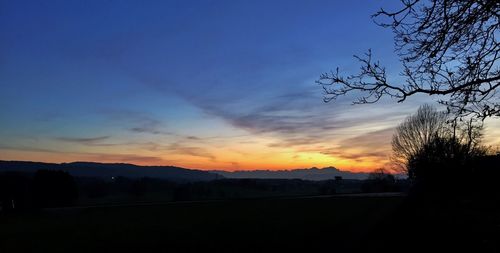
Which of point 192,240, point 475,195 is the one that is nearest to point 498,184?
point 475,195

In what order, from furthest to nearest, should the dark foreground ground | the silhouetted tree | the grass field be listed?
the silhouetted tree < the grass field < the dark foreground ground

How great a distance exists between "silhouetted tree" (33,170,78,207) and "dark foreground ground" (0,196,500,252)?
4162cm

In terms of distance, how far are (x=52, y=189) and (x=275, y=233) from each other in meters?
59.8

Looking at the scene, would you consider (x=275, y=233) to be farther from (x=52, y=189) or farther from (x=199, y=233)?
(x=52, y=189)

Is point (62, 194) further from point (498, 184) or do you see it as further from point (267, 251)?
point (267, 251)

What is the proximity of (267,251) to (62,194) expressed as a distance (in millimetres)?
64106

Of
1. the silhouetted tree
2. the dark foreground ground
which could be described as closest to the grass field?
the dark foreground ground

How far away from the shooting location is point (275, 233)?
22.1 m

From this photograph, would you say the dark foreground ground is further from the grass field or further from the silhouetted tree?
the silhouetted tree

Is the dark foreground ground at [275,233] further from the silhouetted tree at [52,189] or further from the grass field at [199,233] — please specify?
the silhouetted tree at [52,189]

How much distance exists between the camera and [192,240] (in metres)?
21.3

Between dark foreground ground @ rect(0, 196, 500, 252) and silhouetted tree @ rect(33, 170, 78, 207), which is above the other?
silhouetted tree @ rect(33, 170, 78, 207)

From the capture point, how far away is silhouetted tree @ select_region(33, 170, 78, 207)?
73.6 meters

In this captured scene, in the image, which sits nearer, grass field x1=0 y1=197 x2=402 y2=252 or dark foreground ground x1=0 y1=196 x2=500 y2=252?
dark foreground ground x1=0 y1=196 x2=500 y2=252
